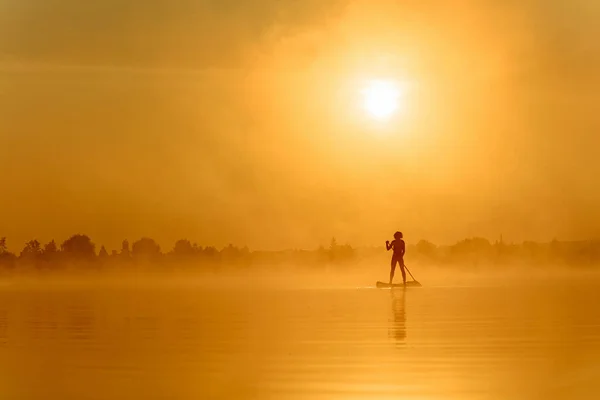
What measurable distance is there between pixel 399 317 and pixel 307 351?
10.2ft

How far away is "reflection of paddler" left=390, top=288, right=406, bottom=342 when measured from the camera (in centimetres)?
808

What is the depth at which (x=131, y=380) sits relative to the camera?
5637 millimetres

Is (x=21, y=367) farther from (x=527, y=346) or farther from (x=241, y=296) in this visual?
(x=241, y=296)

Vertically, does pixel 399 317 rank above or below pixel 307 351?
above

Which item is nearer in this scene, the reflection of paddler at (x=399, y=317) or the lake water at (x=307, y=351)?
the lake water at (x=307, y=351)

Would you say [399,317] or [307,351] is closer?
[307,351]

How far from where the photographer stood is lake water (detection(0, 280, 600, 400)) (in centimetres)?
532

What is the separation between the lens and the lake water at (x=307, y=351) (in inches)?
209

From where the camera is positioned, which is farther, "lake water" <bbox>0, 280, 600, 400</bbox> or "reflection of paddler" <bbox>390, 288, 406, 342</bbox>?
"reflection of paddler" <bbox>390, 288, 406, 342</bbox>

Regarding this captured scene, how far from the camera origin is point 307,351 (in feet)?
23.0

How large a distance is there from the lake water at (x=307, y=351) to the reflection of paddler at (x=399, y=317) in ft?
0.07

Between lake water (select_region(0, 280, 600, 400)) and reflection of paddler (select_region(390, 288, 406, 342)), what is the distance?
20 millimetres

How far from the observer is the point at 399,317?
995 centimetres

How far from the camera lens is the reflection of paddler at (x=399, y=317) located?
8.08 meters
